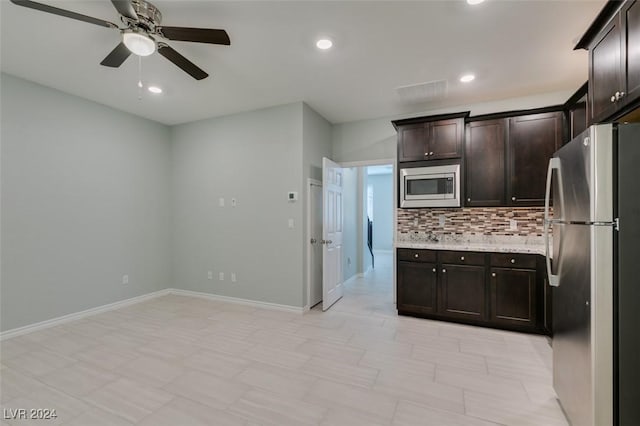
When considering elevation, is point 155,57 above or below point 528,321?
above

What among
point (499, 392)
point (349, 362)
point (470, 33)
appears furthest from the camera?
point (349, 362)

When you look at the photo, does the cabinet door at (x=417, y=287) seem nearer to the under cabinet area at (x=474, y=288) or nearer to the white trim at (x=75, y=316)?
the under cabinet area at (x=474, y=288)

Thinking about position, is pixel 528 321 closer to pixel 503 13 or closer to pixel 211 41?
pixel 503 13

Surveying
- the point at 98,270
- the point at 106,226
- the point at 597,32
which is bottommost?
the point at 98,270

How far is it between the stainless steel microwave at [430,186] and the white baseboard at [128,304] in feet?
7.22

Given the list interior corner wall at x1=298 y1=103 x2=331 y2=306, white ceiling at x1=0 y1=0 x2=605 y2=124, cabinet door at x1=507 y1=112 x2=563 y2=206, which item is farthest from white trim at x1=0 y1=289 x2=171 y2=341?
cabinet door at x1=507 y1=112 x2=563 y2=206

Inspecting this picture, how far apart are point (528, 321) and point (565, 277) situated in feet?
5.60

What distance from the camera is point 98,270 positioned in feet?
13.1

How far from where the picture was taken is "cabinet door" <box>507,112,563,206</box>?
133 inches

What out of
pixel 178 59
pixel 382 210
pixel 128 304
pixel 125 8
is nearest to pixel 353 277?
pixel 128 304

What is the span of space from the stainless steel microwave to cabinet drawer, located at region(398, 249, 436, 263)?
25.0 inches

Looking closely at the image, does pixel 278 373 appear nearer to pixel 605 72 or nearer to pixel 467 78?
pixel 605 72

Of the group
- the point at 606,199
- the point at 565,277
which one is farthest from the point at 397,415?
the point at 606,199

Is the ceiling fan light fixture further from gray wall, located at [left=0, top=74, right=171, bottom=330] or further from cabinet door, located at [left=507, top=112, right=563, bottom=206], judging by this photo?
cabinet door, located at [left=507, top=112, right=563, bottom=206]
